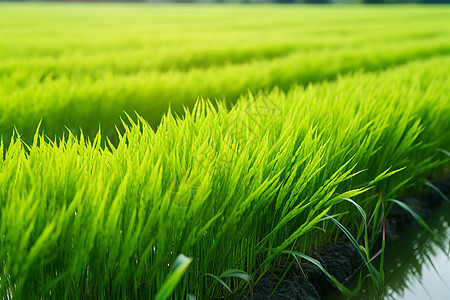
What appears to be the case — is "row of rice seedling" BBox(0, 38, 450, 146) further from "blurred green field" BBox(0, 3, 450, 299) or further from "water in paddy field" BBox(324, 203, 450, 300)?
"water in paddy field" BBox(324, 203, 450, 300)

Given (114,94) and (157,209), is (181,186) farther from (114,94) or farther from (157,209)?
(114,94)

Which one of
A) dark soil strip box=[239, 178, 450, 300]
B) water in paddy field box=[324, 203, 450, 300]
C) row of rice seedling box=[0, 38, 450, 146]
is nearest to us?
dark soil strip box=[239, 178, 450, 300]

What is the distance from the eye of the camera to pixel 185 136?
1.26 m

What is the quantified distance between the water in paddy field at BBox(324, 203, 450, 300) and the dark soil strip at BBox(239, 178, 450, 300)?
3 centimetres

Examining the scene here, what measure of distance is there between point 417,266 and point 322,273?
1.29 feet

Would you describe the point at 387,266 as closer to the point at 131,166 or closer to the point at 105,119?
the point at 131,166

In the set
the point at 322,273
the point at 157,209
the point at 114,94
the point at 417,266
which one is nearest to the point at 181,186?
the point at 157,209

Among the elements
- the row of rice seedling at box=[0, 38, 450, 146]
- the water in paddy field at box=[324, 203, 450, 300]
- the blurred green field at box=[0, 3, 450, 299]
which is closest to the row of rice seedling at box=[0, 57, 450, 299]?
the blurred green field at box=[0, 3, 450, 299]

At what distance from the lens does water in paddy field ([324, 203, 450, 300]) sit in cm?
131

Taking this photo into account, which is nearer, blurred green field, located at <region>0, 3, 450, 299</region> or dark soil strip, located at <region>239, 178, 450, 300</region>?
blurred green field, located at <region>0, 3, 450, 299</region>

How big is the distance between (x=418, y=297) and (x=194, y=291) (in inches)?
27.4

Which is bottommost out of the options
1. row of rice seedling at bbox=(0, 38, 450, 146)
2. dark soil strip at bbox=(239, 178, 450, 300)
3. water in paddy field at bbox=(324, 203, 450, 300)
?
water in paddy field at bbox=(324, 203, 450, 300)

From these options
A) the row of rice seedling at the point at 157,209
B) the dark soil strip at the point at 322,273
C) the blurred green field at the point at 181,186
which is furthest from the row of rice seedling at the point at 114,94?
the dark soil strip at the point at 322,273

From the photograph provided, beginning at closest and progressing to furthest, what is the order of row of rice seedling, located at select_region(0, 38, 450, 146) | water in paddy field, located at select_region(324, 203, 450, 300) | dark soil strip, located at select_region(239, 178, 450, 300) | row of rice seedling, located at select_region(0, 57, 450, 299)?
row of rice seedling, located at select_region(0, 57, 450, 299), dark soil strip, located at select_region(239, 178, 450, 300), water in paddy field, located at select_region(324, 203, 450, 300), row of rice seedling, located at select_region(0, 38, 450, 146)
